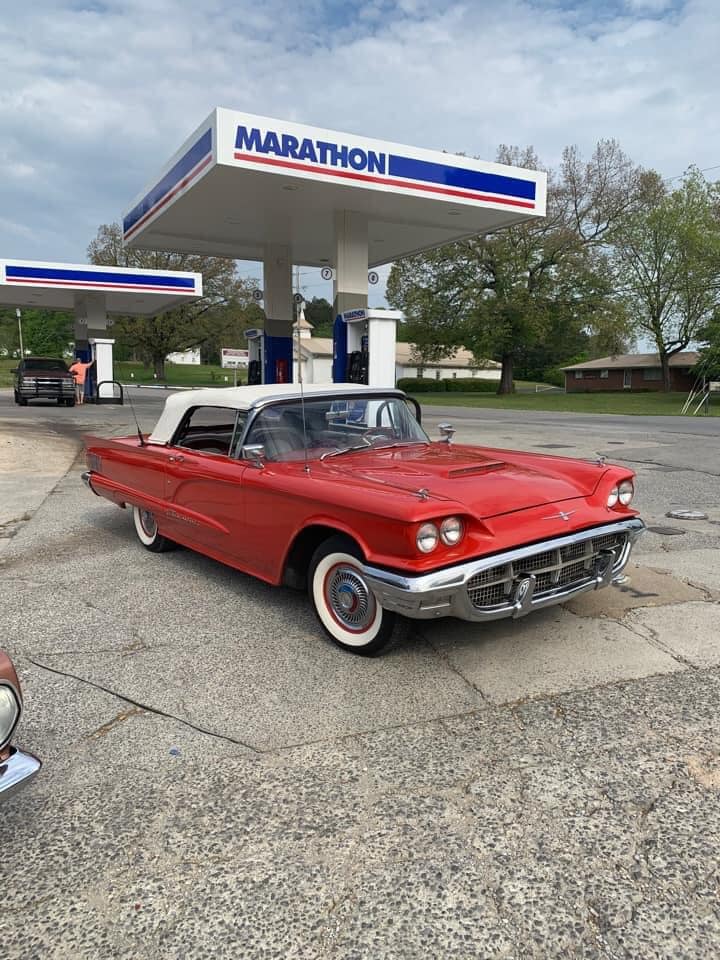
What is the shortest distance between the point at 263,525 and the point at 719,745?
96.7 inches

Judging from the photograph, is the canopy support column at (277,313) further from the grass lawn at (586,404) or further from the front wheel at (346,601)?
the front wheel at (346,601)

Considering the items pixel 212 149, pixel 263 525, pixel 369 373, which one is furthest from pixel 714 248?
pixel 263 525

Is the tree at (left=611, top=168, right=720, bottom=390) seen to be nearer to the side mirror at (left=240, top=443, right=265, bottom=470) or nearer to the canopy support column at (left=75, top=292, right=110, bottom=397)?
the canopy support column at (left=75, top=292, right=110, bottom=397)

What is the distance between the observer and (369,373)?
45.4ft

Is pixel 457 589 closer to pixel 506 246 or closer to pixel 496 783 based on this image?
pixel 496 783

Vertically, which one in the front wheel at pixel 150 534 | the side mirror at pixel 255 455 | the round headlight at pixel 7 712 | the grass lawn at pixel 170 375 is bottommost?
the front wheel at pixel 150 534

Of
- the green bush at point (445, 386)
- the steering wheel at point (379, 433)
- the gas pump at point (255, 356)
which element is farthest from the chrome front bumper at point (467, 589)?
the green bush at point (445, 386)

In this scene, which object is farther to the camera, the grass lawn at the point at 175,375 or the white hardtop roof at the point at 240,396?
the grass lawn at the point at 175,375

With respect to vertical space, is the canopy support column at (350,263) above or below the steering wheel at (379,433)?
above

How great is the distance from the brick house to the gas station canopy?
44513mm

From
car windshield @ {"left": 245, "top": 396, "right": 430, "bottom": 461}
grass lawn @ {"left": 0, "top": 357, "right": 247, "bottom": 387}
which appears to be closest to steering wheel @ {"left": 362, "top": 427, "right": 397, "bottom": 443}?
car windshield @ {"left": 245, "top": 396, "right": 430, "bottom": 461}

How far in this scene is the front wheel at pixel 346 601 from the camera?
11.3 feet

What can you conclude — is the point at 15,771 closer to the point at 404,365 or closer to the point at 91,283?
the point at 91,283

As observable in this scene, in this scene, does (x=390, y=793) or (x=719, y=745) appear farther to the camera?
(x=719, y=745)
